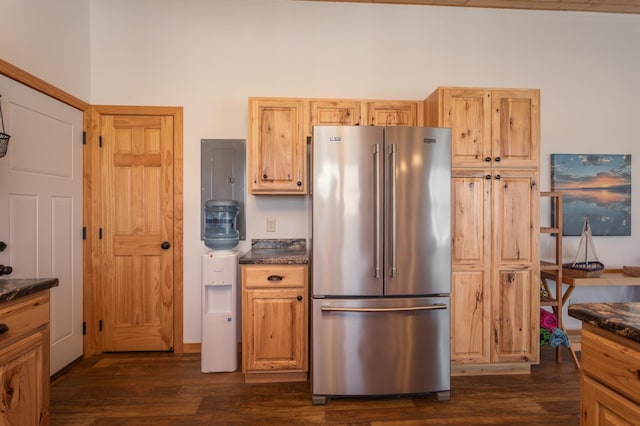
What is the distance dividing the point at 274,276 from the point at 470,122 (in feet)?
6.21

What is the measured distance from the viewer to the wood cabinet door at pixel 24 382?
4.17 ft

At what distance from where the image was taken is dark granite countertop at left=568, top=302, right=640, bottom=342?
0.94m

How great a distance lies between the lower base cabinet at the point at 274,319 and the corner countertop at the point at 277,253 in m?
0.04

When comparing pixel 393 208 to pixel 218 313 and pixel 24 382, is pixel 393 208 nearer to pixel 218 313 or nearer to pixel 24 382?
pixel 218 313

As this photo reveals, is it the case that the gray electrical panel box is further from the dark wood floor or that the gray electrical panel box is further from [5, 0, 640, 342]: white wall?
the dark wood floor

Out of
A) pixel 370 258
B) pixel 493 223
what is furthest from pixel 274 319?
pixel 493 223

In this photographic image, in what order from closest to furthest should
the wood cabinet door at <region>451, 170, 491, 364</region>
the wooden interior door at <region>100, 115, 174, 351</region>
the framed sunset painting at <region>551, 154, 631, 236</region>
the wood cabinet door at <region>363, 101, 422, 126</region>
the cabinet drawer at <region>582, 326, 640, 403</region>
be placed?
1. the cabinet drawer at <region>582, 326, 640, 403</region>
2. the wood cabinet door at <region>451, 170, 491, 364</region>
3. the wood cabinet door at <region>363, 101, 422, 126</region>
4. the wooden interior door at <region>100, 115, 174, 351</region>
5. the framed sunset painting at <region>551, 154, 631, 236</region>

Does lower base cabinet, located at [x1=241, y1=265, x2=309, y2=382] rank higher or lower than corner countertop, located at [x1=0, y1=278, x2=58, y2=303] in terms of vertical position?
lower

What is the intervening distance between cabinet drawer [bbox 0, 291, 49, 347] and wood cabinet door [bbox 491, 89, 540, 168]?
296 centimetres

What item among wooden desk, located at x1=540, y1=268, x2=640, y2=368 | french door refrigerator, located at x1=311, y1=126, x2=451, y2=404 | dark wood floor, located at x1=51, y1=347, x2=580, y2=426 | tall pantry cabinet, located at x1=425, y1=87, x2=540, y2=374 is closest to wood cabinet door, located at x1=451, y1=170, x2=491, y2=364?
tall pantry cabinet, located at x1=425, y1=87, x2=540, y2=374

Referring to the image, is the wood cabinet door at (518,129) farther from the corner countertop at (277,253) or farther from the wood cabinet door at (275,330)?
the wood cabinet door at (275,330)

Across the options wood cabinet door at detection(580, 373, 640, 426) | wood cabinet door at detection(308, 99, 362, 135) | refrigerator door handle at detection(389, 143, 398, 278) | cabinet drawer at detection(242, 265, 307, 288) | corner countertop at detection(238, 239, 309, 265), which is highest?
wood cabinet door at detection(308, 99, 362, 135)

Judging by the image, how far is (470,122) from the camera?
2.46 meters

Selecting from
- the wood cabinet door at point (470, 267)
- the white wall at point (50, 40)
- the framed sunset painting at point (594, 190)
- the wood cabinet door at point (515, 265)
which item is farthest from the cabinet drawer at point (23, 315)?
the framed sunset painting at point (594, 190)
